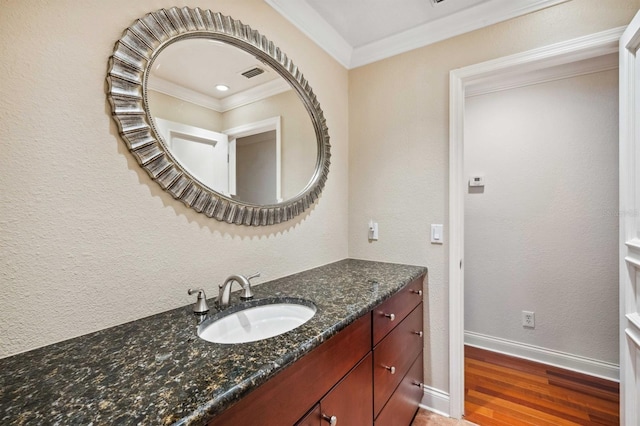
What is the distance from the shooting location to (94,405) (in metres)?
0.57

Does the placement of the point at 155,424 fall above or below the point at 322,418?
above

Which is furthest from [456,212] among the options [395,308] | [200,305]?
[200,305]

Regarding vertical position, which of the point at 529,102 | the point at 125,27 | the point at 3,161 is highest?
the point at 529,102

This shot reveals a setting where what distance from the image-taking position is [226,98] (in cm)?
132

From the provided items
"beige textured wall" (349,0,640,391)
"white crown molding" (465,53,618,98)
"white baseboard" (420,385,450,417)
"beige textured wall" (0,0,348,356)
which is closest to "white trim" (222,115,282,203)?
"beige textured wall" (0,0,348,356)

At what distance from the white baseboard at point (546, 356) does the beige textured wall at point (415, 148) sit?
1.01 metres

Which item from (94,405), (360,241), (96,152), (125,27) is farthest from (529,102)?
(94,405)

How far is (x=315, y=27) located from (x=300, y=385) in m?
1.90

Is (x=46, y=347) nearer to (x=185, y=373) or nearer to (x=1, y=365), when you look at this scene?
(x=1, y=365)

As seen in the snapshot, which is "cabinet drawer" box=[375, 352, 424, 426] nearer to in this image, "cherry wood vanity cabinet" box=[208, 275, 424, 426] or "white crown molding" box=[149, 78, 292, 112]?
"cherry wood vanity cabinet" box=[208, 275, 424, 426]

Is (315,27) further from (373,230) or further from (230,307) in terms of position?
(230,307)

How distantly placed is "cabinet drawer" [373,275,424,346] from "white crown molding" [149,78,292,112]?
1136 mm


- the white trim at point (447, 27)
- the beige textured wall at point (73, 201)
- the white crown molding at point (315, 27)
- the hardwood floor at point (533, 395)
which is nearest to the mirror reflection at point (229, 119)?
the beige textured wall at point (73, 201)

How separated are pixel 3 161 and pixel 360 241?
1.80 m
